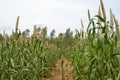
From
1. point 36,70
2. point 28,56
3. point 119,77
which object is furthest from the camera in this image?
point 28,56

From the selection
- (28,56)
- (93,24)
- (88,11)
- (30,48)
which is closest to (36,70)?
(28,56)

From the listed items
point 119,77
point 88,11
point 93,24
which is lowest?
point 119,77

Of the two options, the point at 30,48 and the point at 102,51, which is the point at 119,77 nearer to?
the point at 102,51

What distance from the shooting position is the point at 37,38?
7398 millimetres

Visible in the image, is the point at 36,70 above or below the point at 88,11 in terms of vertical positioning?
below

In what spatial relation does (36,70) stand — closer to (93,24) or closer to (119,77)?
(93,24)

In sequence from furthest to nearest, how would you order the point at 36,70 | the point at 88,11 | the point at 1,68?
the point at 36,70
the point at 88,11
the point at 1,68

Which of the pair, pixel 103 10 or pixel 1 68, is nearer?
pixel 103 10

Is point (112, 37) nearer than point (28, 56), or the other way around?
point (112, 37)

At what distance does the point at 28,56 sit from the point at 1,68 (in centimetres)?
184

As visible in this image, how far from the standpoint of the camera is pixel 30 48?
23.3ft

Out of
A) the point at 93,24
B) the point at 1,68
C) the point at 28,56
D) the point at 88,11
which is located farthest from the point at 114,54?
the point at 28,56

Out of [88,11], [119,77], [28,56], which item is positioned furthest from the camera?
[28,56]

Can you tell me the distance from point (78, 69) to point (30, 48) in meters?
1.80
